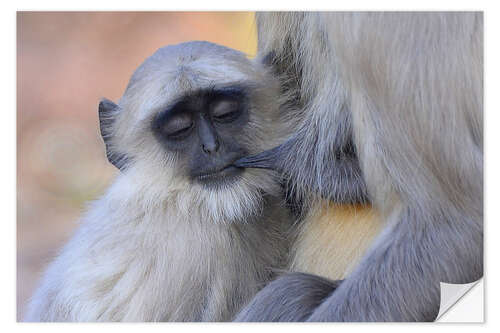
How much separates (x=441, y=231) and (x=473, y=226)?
11 cm

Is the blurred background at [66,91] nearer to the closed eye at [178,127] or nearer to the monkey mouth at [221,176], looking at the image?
the closed eye at [178,127]

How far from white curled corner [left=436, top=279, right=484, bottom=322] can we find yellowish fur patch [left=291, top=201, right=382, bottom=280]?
0.85ft

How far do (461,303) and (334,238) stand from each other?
412 mm

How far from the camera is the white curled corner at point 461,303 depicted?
2010mm

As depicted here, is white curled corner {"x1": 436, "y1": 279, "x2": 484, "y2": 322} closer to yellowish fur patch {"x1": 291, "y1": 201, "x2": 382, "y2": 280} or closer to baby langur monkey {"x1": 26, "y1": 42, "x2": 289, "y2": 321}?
yellowish fur patch {"x1": 291, "y1": 201, "x2": 382, "y2": 280}

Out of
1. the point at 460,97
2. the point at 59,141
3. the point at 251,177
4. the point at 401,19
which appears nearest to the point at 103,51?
the point at 59,141

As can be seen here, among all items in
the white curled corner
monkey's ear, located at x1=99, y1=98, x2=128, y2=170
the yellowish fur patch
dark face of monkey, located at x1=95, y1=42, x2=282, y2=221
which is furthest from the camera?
monkey's ear, located at x1=99, y1=98, x2=128, y2=170

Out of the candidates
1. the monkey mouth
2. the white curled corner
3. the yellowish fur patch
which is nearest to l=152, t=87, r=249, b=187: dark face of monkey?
the monkey mouth

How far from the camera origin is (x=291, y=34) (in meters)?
2.41

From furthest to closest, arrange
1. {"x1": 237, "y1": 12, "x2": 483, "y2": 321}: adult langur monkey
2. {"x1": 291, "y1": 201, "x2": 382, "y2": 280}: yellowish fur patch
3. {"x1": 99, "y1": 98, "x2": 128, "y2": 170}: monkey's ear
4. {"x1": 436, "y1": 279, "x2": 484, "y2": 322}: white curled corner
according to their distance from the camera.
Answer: {"x1": 99, "y1": 98, "x2": 128, "y2": 170}: monkey's ear, {"x1": 291, "y1": 201, "x2": 382, "y2": 280}: yellowish fur patch, {"x1": 436, "y1": 279, "x2": 484, "y2": 322}: white curled corner, {"x1": 237, "y1": 12, "x2": 483, "y2": 321}: adult langur monkey

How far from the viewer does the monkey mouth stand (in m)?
2.28

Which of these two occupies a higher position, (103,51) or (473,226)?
(103,51)

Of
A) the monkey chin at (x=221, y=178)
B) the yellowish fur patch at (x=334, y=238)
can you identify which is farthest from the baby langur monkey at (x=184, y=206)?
the yellowish fur patch at (x=334, y=238)

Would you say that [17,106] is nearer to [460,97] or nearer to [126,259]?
[126,259]
